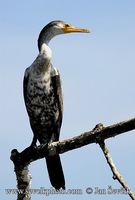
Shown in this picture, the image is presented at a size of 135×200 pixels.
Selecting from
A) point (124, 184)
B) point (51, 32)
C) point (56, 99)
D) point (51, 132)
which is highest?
point (51, 32)

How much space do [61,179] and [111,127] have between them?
5.87 feet

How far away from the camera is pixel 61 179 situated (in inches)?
197

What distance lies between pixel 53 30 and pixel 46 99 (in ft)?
3.54

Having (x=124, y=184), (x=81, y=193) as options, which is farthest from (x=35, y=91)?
(x=124, y=184)

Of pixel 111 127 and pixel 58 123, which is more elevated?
pixel 58 123

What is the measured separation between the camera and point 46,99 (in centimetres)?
498

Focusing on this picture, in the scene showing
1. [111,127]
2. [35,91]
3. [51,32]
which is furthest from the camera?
[51,32]

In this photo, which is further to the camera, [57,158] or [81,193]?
[57,158]

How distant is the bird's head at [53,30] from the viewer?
5238mm

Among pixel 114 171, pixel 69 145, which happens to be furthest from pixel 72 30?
pixel 114 171

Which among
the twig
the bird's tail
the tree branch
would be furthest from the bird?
the twig

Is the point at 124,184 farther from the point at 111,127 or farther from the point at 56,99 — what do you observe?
the point at 56,99

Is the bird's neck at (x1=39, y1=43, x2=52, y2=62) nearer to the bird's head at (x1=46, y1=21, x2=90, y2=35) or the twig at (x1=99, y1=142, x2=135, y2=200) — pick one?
the bird's head at (x1=46, y1=21, x2=90, y2=35)

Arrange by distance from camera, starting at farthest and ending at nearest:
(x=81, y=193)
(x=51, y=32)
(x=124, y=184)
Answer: (x=51, y=32) < (x=81, y=193) < (x=124, y=184)
